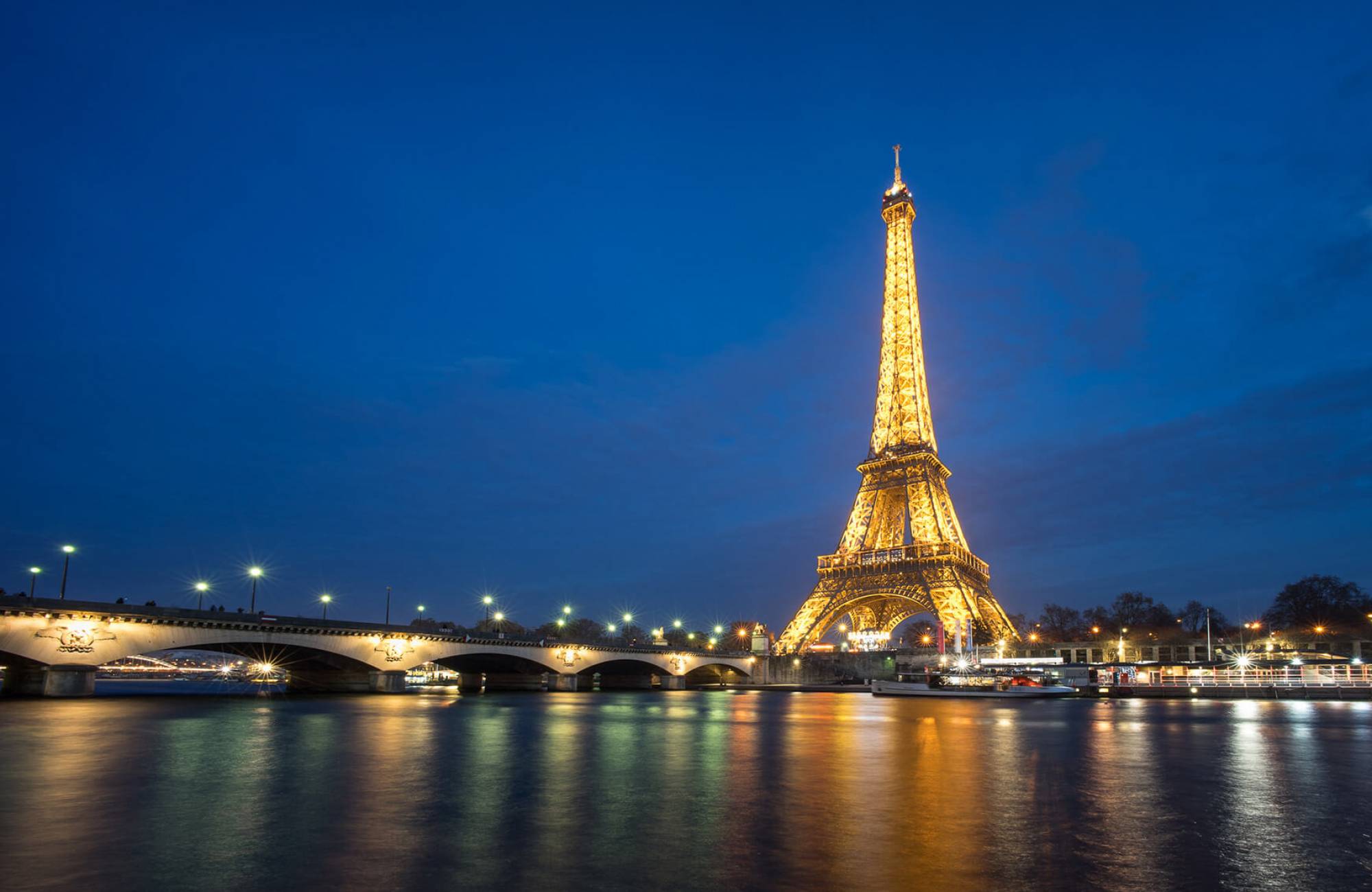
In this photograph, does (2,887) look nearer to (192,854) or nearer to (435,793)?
(192,854)

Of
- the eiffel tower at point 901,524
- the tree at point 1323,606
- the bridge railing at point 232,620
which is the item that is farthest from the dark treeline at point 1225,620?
the bridge railing at point 232,620

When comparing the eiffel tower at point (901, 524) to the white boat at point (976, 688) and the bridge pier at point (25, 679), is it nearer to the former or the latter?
the white boat at point (976, 688)

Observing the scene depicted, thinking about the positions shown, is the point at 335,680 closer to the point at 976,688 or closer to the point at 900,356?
the point at 976,688

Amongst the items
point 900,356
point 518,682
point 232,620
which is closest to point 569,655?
point 518,682

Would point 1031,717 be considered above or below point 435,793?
below

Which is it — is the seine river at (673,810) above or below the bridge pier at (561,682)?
above

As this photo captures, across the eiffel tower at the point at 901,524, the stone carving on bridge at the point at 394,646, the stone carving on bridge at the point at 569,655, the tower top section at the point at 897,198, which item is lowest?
the stone carving on bridge at the point at 569,655

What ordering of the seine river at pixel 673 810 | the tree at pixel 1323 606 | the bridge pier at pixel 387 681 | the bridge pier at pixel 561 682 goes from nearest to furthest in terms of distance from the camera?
the seine river at pixel 673 810
the bridge pier at pixel 387 681
the bridge pier at pixel 561 682
the tree at pixel 1323 606

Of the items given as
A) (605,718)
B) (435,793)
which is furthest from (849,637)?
(435,793)
